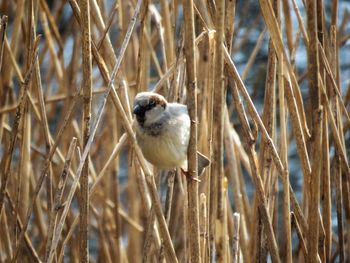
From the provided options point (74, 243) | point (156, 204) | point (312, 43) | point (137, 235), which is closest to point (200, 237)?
point (156, 204)

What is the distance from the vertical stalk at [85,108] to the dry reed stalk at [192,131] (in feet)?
0.88

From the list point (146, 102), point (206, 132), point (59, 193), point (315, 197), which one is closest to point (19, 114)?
point (59, 193)

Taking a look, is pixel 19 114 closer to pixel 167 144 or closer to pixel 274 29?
pixel 167 144

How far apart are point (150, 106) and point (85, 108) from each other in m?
0.19

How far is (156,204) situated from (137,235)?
58.2 inches

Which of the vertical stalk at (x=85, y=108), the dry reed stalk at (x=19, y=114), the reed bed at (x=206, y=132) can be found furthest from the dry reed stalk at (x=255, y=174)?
the dry reed stalk at (x=19, y=114)

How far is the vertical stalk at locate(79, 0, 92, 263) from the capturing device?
1657 mm

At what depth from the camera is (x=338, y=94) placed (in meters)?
2.07

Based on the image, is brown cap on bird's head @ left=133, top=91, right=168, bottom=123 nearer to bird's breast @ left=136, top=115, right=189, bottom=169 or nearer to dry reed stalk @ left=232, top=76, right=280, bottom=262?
bird's breast @ left=136, top=115, right=189, bottom=169

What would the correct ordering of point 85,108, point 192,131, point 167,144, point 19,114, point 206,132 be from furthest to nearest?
1. point 206,132
2. point 19,114
3. point 167,144
4. point 85,108
5. point 192,131

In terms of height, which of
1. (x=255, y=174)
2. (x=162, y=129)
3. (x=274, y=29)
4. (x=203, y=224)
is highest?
(x=274, y=29)

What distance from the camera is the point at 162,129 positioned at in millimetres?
1834

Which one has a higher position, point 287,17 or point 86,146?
point 287,17

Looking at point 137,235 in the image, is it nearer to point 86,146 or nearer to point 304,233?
point 304,233
